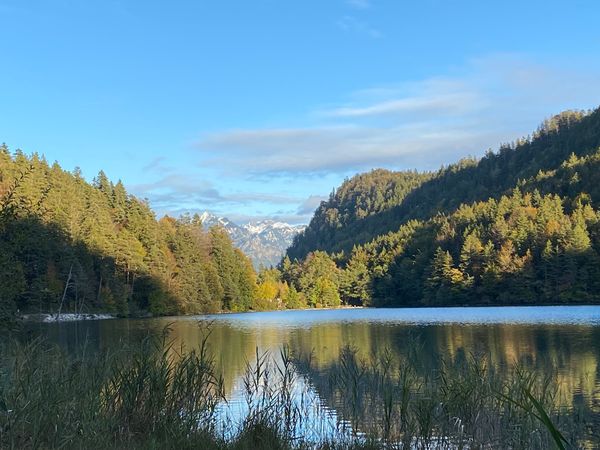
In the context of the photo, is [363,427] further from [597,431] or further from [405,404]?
[597,431]

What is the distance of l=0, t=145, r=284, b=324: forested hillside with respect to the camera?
71.1 metres

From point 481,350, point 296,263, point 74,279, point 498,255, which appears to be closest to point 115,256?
point 74,279

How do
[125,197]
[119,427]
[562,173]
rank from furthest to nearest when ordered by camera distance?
[562,173] → [125,197] → [119,427]

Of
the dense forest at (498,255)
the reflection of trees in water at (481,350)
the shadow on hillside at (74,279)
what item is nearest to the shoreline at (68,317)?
the shadow on hillside at (74,279)

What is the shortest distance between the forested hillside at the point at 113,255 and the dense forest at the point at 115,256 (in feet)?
0.49

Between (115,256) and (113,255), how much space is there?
895 mm

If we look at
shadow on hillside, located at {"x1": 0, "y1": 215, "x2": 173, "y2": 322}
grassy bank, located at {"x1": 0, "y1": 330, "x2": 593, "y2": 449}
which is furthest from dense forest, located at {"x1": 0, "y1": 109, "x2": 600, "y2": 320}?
grassy bank, located at {"x1": 0, "y1": 330, "x2": 593, "y2": 449}

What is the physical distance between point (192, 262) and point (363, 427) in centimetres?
9765

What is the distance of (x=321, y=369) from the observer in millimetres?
21703

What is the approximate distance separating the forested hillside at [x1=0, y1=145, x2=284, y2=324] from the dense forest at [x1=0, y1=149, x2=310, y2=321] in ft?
0.49

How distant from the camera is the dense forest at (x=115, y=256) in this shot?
71125 millimetres

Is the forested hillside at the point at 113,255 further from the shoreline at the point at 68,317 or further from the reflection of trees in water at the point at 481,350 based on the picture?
the reflection of trees in water at the point at 481,350

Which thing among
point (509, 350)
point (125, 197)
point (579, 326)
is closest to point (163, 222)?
point (125, 197)

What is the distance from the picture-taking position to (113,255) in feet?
283
